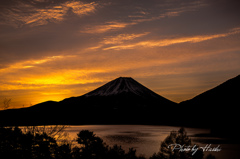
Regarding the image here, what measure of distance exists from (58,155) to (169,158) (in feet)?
40.4

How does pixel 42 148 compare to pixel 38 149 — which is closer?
pixel 42 148

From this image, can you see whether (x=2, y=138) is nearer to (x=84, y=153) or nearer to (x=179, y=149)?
(x=84, y=153)

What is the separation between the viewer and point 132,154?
21234mm

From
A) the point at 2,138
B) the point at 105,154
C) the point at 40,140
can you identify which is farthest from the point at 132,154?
the point at 2,138

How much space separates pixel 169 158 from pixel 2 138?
16.5 metres

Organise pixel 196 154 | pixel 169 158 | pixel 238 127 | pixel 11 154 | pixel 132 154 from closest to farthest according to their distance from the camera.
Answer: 1. pixel 11 154
2. pixel 132 154
3. pixel 196 154
4. pixel 169 158
5. pixel 238 127

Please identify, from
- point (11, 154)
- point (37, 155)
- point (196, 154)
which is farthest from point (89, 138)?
point (196, 154)

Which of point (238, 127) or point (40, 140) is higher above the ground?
point (40, 140)

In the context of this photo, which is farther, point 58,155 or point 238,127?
point 238,127

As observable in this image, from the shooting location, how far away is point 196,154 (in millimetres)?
24844

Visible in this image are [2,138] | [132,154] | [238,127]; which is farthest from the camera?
[238,127]

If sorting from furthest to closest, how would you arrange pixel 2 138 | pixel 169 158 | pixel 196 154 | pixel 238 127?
1. pixel 238 127
2. pixel 169 158
3. pixel 196 154
4. pixel 2 138

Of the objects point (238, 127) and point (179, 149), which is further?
point (238, 127)

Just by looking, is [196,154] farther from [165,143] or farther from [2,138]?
[2,138]
